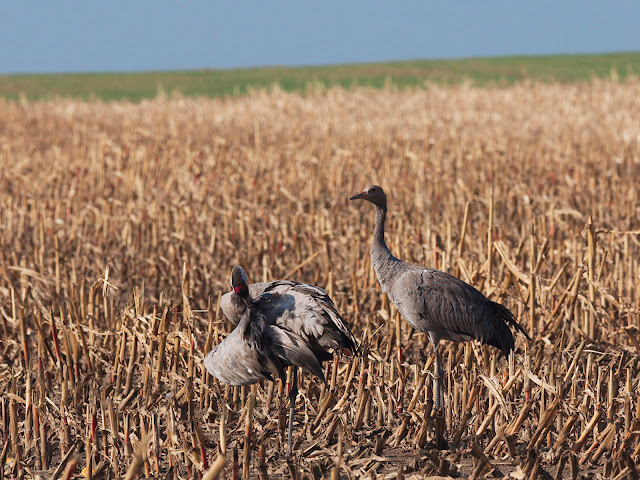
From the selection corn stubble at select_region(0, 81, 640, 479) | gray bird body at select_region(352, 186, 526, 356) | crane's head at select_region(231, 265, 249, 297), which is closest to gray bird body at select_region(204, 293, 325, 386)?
crane's head at select_region(231, 265, 249, 297)

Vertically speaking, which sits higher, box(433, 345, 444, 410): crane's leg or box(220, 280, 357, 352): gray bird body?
box(220, 280, 357, 352): gray bird body

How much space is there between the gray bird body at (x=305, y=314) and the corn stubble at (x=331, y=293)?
38cm

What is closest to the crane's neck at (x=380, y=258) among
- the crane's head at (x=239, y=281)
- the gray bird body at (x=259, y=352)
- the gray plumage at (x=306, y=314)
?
the gray plumage at (x=306, y=314)

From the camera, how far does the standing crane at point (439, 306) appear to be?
4.91m

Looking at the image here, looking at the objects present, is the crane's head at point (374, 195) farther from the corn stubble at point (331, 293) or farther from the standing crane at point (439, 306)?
the corn stubble at point (331, 293)

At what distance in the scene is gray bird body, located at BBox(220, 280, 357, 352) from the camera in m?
4.38

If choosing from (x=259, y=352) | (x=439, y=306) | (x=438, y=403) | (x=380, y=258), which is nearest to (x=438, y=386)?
(x=438, y=403)

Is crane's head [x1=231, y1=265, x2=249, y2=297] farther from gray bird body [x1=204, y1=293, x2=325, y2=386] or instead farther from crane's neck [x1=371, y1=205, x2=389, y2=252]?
crane's neck [x1=371, y1=205, x2=389, y2=252]

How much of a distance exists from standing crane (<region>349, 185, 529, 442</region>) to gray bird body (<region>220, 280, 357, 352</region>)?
60cm

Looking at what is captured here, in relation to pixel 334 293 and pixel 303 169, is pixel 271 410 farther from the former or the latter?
pixel 303 169

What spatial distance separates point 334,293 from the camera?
22.3 ft

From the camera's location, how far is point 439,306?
4.92 m

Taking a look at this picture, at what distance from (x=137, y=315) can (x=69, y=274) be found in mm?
2604

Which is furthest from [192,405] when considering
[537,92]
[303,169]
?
[537,92]
